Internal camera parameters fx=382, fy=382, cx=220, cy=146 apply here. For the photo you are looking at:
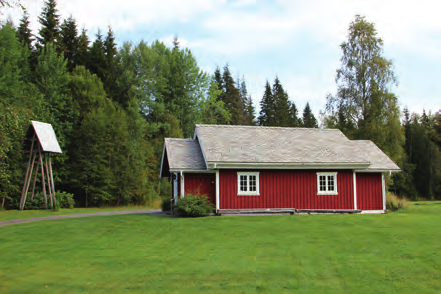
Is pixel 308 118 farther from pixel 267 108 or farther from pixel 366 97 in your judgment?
pixel 366 97

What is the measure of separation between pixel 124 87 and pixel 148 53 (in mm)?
4682

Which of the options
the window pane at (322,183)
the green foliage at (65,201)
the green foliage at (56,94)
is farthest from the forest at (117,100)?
the window pane at (322,183)

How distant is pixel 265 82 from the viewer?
6456 cm

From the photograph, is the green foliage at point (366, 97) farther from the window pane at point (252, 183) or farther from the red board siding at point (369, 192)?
the window pane at point (252, 183)

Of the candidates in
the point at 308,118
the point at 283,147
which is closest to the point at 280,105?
the point at 308,118

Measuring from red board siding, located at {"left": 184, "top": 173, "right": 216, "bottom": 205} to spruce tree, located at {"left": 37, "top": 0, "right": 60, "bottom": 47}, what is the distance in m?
25.7

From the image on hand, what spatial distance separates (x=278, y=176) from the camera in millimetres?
21859

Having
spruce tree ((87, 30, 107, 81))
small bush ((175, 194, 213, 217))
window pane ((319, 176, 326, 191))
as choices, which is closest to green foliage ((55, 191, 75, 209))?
small bush ((175, 194, 213, 217))

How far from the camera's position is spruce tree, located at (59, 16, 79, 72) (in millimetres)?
40219

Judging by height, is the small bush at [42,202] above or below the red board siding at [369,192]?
below

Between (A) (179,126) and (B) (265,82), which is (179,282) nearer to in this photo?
(A) (179,126)

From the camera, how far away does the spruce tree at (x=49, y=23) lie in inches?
1519

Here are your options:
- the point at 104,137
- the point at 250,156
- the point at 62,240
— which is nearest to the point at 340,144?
A: the point at 250,156

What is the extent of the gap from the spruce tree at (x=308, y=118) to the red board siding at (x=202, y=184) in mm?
47286
